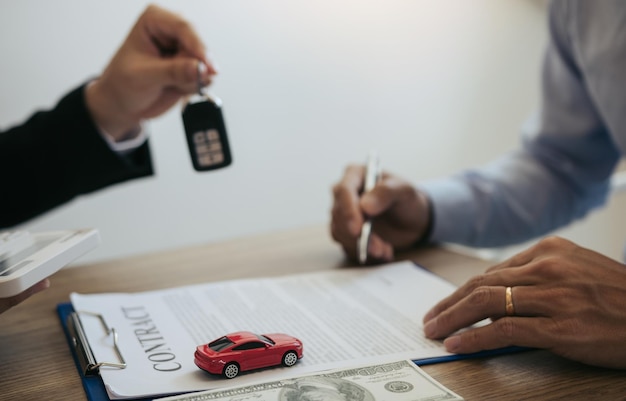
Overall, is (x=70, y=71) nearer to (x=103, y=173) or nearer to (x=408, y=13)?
(x=103, y=173)

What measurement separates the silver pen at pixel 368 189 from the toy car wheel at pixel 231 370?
378 millimetres

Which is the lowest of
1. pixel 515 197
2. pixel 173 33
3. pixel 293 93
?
pixel 515 197

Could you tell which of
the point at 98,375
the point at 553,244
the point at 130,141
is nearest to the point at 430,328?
the point at 553,244

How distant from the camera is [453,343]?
0.58 m

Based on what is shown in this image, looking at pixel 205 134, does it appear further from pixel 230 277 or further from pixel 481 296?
pixel 481 296

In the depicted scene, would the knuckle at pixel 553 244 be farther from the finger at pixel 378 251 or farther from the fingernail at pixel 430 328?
the finger at pixel 378 251

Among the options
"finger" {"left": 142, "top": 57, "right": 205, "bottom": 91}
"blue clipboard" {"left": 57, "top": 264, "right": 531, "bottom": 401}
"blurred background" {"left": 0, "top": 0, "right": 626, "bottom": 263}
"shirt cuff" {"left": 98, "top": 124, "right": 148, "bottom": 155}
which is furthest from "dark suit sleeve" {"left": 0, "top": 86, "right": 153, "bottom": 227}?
"blue clipboard" {"left": 57, "top": 264, "right": 531, "bottom": 401}

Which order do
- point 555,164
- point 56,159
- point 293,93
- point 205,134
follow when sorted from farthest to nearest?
point 293,93
point 555,164
point 56,159
point 205,134

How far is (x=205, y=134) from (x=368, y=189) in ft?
0.88

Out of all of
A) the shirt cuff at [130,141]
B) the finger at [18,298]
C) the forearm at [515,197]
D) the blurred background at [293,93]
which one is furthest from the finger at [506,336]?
the blurred background at [293,93]

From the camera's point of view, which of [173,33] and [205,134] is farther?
[173,33]

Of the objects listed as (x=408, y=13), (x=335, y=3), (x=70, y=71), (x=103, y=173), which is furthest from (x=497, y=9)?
(x=103, y=173)

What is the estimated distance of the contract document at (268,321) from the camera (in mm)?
539

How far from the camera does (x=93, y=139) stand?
1.04 metres
